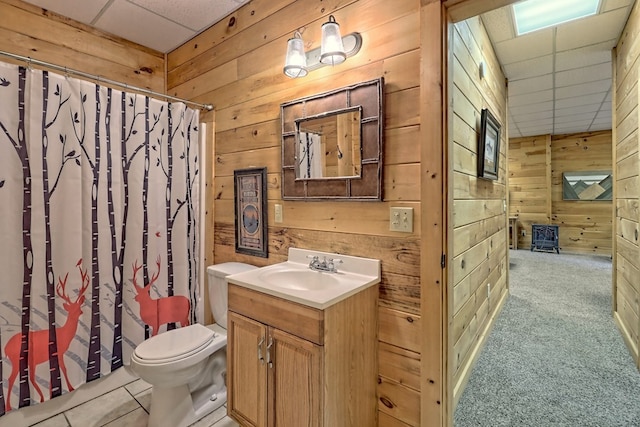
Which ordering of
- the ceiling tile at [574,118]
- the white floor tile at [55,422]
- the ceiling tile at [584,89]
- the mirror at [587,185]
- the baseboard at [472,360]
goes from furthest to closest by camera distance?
the mirror at [587,185] < the ceiling tile at [574,118] < the ceiling tile at [584,89] < the baseboard at [472,360] < the white floor tile at [55,422]

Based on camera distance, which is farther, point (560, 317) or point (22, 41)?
point (560, 317)

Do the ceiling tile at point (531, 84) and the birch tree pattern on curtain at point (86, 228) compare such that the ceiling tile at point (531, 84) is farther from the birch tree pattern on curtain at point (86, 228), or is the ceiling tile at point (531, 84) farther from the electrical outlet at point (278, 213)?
the birch tree pattern on curtain at point (86, 228)

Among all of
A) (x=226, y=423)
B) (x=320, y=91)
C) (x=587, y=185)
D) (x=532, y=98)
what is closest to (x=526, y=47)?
(x=532, y=98)

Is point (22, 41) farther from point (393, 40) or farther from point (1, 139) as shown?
point (393, 40)

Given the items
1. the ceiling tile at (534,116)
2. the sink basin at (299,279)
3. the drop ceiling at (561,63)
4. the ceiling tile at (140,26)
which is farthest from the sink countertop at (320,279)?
the ceiling tile at (534,116)

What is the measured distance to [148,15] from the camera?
2234 mm

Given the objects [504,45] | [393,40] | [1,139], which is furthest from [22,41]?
[504,45]

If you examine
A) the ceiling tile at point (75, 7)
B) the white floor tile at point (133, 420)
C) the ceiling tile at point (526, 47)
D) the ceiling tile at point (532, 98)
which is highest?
the ceiling tile at point (532, 98)

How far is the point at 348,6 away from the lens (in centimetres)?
164

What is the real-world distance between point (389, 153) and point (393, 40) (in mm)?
526

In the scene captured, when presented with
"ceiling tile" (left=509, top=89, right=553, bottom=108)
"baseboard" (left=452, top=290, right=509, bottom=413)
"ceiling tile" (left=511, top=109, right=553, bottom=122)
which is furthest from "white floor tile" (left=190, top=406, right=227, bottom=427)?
"ceiling tile" (left=511, top=109, right=553, bottom=122)

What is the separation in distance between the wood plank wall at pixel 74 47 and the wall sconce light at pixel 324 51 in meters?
A: 1.67

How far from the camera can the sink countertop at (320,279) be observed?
1.28m

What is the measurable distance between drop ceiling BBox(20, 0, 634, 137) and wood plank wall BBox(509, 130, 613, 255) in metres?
2.84
